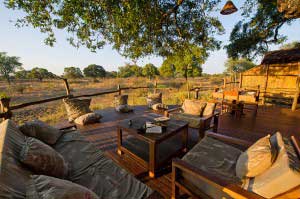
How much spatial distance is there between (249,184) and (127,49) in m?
5.40

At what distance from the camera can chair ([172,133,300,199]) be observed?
98cm

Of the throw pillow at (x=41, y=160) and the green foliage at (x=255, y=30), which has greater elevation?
the green foliage at (x=255, y=30)

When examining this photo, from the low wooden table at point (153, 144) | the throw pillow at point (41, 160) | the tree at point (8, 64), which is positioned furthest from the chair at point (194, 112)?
the tree at point (8, 64)

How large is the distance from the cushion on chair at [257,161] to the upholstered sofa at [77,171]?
0.98m

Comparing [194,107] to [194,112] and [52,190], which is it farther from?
[52,190]

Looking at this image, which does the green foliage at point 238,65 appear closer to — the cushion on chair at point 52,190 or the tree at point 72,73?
the tree at point 72,73

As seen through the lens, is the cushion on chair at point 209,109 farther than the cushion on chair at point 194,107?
No

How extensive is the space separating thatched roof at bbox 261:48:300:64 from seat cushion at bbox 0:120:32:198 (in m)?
9.87

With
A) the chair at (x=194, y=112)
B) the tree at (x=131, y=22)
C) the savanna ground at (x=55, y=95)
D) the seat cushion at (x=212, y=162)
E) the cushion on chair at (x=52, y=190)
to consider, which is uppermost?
the tree at (x=131, y=22)

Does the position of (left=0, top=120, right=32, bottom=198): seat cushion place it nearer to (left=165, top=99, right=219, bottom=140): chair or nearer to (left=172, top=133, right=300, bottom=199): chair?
(left=172, top=133, right=300, bottom=199): chair

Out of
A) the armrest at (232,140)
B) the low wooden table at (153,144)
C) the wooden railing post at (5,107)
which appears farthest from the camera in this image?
the wooden railing post at (5,107)

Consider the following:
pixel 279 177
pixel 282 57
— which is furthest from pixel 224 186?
pixel 282 57

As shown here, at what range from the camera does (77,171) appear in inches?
61.1

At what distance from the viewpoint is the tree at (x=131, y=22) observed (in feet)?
10.6
